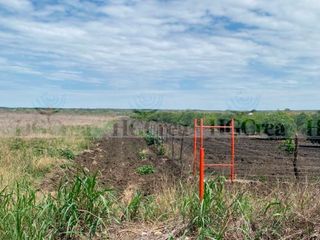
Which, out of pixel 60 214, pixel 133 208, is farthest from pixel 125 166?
pixel 60 214

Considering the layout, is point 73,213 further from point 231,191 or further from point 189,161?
point 189,161

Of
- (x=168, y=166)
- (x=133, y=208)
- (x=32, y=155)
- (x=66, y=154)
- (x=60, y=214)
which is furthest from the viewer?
(x=66, y=154)

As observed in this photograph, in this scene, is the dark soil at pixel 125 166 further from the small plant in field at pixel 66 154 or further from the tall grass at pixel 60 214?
the tall grass at pixel 60 214

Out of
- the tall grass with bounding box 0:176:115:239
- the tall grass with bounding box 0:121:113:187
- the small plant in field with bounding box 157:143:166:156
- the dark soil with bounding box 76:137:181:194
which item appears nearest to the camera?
the tall grass with bounding box 0:176:115:239

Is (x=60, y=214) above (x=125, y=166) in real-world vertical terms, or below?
above

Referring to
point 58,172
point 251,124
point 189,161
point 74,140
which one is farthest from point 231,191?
point 251,124

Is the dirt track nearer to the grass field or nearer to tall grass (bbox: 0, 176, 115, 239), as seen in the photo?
the grass field

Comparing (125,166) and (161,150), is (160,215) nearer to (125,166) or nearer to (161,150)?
(125,166)

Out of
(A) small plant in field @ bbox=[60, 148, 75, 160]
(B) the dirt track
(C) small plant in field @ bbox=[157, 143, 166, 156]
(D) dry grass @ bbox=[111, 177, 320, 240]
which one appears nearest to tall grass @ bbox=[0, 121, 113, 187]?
(A) small plant in field @ bbox=[60, 148, 75, 160]

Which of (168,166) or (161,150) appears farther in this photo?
(161,150)

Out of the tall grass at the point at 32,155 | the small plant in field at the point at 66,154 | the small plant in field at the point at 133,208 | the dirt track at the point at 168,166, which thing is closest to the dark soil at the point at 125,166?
→ the dirt track at the point at 168,166

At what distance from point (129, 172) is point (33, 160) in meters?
3.63

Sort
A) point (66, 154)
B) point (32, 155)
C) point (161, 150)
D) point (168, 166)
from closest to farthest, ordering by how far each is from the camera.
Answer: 1. point (32, 155)
2. point (168, 166)
3. point (66, 154)
4. point (161, 150)

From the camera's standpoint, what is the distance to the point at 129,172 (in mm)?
20281
